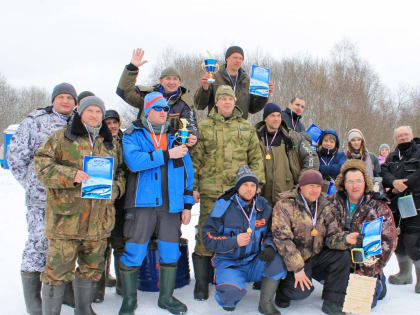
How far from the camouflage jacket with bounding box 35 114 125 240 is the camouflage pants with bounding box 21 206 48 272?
30cm

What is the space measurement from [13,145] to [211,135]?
2175 mm

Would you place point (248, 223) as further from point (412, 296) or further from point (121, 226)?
point (412, 296)

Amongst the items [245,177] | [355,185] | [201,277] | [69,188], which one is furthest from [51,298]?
[355,185]

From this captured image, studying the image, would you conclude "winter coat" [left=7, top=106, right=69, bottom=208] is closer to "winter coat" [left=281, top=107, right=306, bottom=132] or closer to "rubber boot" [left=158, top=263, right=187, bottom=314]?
"rubber boot" [left=158, top=263, right=187, bottom=314]

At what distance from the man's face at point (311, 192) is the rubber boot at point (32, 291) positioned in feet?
9.57

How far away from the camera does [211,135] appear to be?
4.26 metres

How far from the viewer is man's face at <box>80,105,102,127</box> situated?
10.9ft

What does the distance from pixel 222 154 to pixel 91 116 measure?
1622 mm

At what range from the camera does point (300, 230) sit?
12.3 ft

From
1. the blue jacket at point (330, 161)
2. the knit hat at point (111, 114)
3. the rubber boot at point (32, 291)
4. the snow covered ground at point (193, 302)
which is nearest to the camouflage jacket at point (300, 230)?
the snow covered ground at point (193, 302)

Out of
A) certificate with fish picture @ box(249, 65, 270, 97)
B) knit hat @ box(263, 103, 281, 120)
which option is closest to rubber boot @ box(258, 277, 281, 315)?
knit hat @ box(263, 103, 281, 120)

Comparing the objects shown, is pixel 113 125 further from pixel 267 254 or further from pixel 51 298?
pixel 267 254

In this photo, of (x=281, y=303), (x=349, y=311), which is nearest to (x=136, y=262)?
(x=281, y=303)

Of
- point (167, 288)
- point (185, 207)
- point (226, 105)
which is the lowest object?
point (167, 288)
